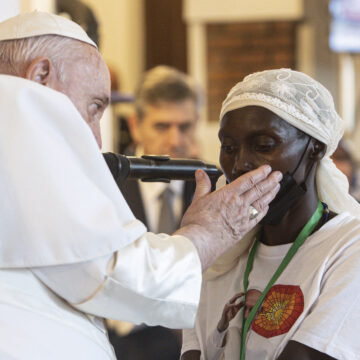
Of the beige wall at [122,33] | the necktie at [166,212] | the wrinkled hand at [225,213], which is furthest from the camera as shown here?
the beige wall at [122,33]

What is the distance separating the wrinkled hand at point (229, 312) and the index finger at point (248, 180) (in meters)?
0.41

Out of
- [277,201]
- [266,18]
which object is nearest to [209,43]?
[266,18]

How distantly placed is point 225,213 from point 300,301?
324 mm

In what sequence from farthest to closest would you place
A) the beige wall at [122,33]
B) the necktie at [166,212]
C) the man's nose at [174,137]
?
the beige wall at [122,33], the man's nose at [174,137], the necktie at [166,212]

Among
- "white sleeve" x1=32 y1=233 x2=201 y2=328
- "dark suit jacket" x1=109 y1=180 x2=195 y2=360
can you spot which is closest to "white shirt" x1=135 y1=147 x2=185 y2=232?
"dark suit jacket" x1=109 y1=180 x2=195 y2=360

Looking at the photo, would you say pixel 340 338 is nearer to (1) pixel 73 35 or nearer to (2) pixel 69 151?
(2) pixel 69 151

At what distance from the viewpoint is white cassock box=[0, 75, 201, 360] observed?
4.96 ft

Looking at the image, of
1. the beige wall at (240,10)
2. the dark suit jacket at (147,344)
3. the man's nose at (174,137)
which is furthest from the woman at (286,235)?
the beige wall at (240,10)

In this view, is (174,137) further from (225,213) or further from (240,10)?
(240,10)

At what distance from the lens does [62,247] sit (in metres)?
1.51

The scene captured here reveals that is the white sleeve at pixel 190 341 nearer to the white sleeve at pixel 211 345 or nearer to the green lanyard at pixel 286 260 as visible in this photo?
the white sleeve at pixel 211 345

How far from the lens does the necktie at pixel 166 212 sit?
4.10m

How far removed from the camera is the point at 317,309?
1796mm

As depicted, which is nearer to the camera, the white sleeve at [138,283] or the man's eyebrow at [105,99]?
the white sleeve at [138,283]
